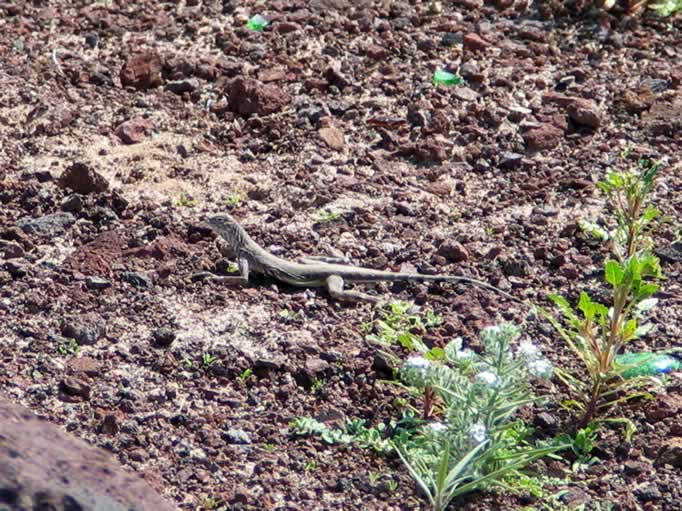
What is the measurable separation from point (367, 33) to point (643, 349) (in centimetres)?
410

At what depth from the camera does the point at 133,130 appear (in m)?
8.20

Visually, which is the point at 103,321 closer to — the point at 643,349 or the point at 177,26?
the point at 643,349

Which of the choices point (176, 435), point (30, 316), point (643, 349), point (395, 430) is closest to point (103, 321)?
point (30, 316)

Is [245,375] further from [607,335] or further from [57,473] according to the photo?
[57,473]

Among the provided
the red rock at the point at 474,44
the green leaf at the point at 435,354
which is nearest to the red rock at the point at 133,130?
the red rock at the point at 474,44

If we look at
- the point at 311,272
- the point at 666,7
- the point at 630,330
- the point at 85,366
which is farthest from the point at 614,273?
the point at 666,7

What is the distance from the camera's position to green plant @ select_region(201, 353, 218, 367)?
6.03 m

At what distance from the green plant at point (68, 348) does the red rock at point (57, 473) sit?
1387 mm

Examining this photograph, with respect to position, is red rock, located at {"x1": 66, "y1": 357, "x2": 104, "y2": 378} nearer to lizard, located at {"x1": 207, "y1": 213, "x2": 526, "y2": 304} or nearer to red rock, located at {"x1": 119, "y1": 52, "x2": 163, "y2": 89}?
lizard, located at {"x1": 207, "y1": 213, "x2": 526, "y2": 304}

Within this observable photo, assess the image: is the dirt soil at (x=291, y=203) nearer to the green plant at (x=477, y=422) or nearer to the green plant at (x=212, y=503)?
the green plant at (x=212, y=503)

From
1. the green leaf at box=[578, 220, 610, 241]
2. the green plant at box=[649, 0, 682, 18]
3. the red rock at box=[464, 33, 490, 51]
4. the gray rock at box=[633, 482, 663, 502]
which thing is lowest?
the gray rock at box=[633, 482, 663, 502]

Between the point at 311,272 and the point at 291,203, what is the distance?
0.81 metres

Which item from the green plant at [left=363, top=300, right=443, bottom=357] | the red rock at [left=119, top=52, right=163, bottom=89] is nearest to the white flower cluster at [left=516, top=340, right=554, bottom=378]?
the green plant at [left=363, top=300, right=443, bottom=357]

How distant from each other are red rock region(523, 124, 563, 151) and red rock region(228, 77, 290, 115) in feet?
5.56
